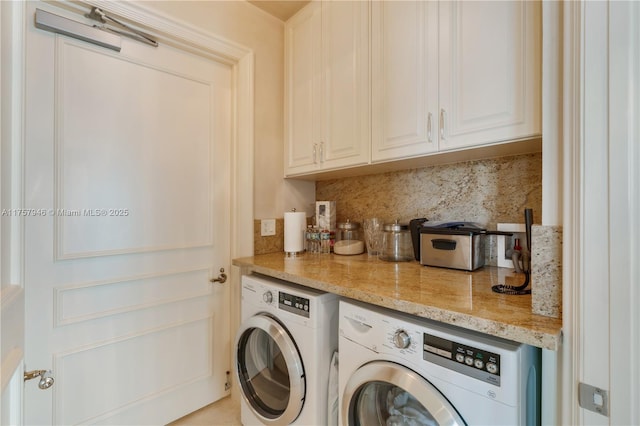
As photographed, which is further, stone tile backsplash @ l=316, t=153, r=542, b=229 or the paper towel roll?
the paper towel roll

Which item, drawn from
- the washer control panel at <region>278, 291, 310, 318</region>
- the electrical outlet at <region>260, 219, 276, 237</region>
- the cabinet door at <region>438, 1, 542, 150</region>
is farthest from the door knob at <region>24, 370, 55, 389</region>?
the cabinet door at <region>438, 1, 542, 150</region>

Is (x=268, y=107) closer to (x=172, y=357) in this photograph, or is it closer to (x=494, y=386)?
(x=172, y=357)

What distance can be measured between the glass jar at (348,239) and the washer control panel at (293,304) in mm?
618

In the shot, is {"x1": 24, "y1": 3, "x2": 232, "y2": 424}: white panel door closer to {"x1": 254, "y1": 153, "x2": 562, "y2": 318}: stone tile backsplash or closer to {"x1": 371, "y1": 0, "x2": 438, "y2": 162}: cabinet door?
{"x1": 254, "y1": 153, "x2": 562, "y2": 318}: stone tile backsplash

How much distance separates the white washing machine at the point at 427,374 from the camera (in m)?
0.74

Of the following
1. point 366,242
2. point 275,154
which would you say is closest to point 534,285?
point 366,242

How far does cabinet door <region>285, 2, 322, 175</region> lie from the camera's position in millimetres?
1808

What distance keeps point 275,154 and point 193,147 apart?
1.73 ft

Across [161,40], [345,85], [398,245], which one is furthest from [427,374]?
[161,40]

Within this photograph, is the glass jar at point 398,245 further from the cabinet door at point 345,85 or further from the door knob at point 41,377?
the door knob at point 41,377

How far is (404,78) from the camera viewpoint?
1384 mm
